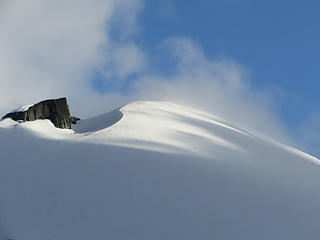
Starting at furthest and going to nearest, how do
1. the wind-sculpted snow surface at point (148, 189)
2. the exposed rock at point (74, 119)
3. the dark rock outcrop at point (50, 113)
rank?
the exposed rock at point (74, 119)
the dark rock outcrop at point (50, 113)
the wind-sculpted snow surface at point (148, 189)

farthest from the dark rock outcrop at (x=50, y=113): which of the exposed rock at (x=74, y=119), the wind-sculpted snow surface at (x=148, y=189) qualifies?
the wind-sculpted snow surface at (x=148, y=189)

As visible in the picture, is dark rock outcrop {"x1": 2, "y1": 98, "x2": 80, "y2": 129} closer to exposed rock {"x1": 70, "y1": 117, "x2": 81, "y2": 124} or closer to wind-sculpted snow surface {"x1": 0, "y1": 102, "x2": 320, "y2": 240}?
exposed rock {"x1": 70, "y1": 117, "x2": 81, "y2": 124}

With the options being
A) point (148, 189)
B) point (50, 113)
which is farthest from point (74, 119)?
point (148, 189)

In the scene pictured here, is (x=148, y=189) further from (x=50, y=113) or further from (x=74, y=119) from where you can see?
(x=74, y=119)

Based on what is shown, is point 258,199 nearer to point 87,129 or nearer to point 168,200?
point 168,200

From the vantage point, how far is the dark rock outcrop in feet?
39.4

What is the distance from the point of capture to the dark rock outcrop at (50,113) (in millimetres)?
12012

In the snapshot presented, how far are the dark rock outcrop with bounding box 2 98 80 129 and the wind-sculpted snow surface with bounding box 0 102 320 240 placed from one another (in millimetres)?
2676

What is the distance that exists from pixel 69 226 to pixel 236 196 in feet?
8.06

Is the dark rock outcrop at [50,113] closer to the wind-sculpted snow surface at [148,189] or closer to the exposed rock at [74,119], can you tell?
the exposed rock at [74,119]

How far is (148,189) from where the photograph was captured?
6.28 meters

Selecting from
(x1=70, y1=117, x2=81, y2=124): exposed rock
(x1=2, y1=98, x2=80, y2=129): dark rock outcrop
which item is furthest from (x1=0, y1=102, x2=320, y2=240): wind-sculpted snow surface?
(x1=70, y1=117, x2=81, y2=124): exposed rock

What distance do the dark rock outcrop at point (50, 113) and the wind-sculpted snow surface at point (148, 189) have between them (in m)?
2.68

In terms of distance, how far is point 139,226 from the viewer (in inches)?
213
